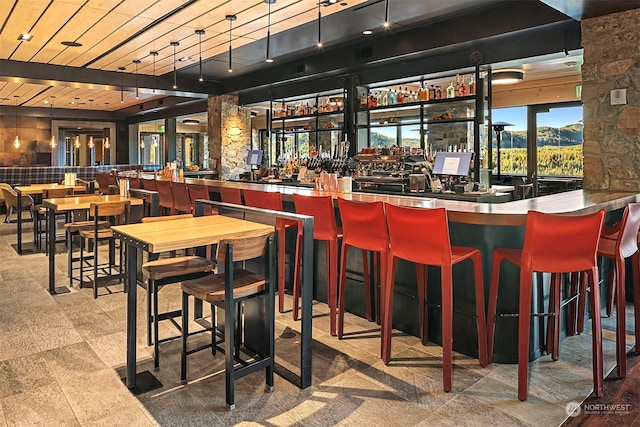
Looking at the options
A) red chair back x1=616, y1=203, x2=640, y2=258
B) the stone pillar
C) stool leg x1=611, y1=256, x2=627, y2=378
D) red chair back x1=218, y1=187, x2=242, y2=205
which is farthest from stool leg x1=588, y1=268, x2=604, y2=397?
the stone pillar

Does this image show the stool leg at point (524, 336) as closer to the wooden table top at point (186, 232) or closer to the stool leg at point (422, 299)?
the stool leg at point (422, 299)

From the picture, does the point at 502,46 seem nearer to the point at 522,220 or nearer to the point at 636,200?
the point at 636,200

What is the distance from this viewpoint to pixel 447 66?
6.55 m

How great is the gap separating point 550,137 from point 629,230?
25.1ft

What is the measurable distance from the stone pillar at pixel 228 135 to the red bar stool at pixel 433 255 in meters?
8.14

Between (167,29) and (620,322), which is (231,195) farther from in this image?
(620,322)

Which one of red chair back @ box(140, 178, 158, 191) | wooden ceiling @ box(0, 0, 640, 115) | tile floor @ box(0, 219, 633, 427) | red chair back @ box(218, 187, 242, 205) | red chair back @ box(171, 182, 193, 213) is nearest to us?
tile floor @ box(0, 219, 633, 427)

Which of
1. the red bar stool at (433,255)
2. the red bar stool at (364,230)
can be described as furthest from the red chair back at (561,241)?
the red bar stool at (364,230)

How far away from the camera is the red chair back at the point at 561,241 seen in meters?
2.44

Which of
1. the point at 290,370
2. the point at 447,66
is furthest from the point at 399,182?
the point at 290,370

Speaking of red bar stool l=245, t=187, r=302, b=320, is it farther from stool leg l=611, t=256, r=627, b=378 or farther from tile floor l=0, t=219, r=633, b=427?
stool leg l=611, t=256, r=627, b=378

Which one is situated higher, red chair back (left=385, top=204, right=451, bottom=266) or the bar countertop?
the bar countertop

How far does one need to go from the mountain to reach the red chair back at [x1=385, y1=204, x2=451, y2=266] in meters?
7.92

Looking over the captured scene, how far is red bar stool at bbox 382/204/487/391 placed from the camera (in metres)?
2.58
